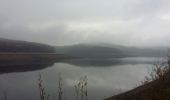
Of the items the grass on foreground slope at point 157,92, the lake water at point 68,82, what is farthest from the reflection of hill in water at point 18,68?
the grass on foreground slope at point 157,92

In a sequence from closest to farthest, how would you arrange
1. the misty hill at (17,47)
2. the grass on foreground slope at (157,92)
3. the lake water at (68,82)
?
the grass on foreground slope at (157,92) → the lake water at (68,82) → the misty hill at (17,47)

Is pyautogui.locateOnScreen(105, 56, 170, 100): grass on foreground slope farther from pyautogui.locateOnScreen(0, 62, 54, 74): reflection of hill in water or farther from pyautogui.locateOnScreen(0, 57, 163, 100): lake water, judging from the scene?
pyautogui.locateOnScreen(0, 62, 54, 74): reflection of hill in water

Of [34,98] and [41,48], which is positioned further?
[41,48]

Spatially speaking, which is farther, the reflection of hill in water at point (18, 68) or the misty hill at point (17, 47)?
the misty hill at point (17, 47)

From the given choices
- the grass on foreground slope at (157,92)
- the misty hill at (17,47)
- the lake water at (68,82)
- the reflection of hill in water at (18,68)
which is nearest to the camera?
the grass on foreground slope at (157,92)

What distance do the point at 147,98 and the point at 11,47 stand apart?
100 meters

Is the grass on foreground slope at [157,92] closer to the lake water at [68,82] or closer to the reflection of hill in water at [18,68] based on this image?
the lake water at [68,82]

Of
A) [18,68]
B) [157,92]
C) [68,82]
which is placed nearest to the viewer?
[157,92]

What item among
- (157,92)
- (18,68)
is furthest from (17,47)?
(157,92)

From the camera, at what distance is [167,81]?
5191mm

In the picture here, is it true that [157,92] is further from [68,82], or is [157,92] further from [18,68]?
[18,68]

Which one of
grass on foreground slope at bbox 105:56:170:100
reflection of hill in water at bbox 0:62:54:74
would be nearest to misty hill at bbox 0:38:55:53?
reflection of hill in water at bbox 0:62:54:74

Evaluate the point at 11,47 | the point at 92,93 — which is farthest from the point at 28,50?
the point at 92,93

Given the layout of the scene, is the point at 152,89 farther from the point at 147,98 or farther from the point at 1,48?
the point at 1,48
